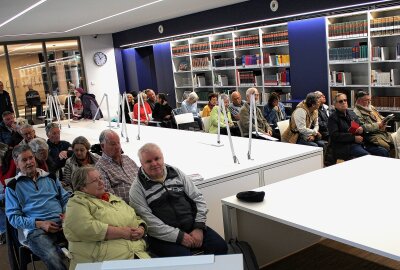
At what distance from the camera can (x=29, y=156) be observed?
318 centimetres

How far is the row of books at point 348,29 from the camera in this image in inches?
254

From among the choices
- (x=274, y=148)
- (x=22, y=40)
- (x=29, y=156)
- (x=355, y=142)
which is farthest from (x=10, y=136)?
(x=22, y=40)

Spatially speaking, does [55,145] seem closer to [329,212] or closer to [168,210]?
[168,210]

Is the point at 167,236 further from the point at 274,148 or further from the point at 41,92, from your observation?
the point at 41,92

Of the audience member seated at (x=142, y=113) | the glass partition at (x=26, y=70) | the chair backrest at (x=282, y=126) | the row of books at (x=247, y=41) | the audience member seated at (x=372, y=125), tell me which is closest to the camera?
the audience member seated at (x=372, y=125)

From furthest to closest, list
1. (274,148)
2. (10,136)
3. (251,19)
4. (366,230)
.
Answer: (251,19) < (10,136) < (274,148) < (366,230)

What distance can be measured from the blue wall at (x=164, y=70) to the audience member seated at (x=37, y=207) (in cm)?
810

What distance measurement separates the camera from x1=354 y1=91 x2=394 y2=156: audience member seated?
4.92 metres

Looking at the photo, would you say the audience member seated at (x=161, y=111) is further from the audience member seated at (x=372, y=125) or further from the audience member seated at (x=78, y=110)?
the audience member seated at (x=372, y=125)

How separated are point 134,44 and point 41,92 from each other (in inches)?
120

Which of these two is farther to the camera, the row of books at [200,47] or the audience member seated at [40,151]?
the row of books at [200,47]

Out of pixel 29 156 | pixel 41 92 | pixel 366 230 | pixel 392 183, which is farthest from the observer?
pixel 41 92

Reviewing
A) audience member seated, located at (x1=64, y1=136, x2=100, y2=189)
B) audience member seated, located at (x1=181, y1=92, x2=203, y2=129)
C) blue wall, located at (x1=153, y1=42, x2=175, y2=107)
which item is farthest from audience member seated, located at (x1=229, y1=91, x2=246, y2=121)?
blue wall, located at (x1=153, y1=42, x2=175, y2=107)

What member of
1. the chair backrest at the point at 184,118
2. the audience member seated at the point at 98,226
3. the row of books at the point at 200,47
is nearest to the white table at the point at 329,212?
the audience member seated at the point at 98,226
